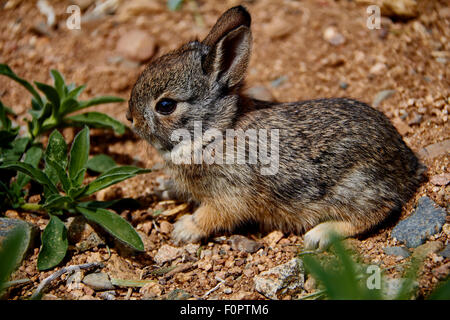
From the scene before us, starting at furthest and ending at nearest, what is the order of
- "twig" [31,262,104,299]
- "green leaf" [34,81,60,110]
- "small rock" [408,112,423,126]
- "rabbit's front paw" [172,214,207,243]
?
1. "small rock" [408,112,423,126]
2. "green leaf" [34,81,60,110]
3. "rabbit's front paw" [172,214,207,243]
4. "twig" [31,262,104,299]

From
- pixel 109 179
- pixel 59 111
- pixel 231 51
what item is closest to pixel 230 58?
pixel 231 51

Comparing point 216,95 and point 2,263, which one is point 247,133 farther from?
point 2,263

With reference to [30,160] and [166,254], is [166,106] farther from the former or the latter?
[30,160]

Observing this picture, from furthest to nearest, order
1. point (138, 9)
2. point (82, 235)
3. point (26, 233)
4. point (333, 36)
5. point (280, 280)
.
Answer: point (138, 9) → point (333, 36) → point (82, 235) → point (26, 233) → point (280, 280)

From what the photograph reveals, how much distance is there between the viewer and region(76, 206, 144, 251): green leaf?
425 cm

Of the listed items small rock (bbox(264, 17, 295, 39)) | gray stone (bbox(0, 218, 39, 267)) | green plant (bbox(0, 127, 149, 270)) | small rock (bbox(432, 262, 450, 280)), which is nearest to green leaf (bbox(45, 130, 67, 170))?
green plant (bbox(0, 127, 149, 270))

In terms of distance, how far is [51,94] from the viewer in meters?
5.08

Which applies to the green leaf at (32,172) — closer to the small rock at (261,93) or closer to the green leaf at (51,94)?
the green leaf at (51,94)

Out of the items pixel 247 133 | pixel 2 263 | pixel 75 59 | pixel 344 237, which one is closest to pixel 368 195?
pixel 344 237

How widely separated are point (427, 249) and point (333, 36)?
12.7 feet

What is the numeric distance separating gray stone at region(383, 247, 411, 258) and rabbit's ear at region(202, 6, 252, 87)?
2.19m

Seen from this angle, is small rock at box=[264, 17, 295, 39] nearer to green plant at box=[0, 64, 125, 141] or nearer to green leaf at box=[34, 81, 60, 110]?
green plant at box=[0, 64, 125, 141]
